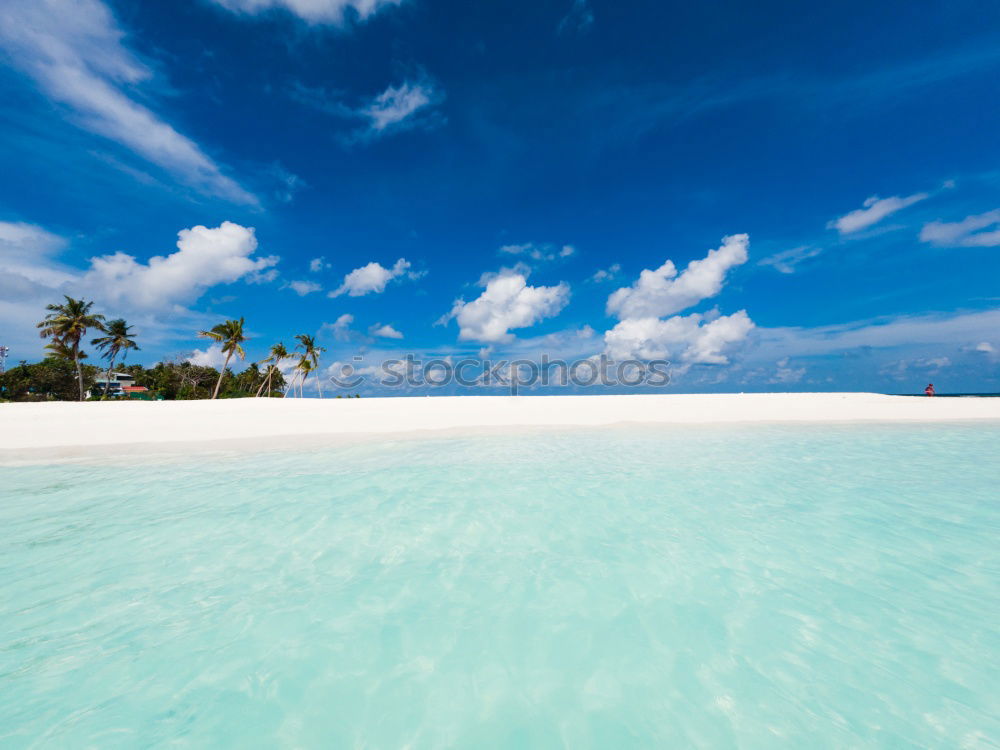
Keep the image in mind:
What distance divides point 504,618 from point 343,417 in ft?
74.7

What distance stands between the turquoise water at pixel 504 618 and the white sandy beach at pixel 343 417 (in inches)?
436

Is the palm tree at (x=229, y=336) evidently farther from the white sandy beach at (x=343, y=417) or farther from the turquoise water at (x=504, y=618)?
the turquoise water at (x=504, y=618)

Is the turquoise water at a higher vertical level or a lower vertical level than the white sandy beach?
lower

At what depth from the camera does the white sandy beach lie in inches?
711

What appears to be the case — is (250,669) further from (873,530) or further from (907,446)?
(907,446)

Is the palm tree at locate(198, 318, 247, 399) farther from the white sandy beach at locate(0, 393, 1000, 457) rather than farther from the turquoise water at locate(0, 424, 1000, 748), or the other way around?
the turquoise water at locate(0, 424, 1000, 748)

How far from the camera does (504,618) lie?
176 inches

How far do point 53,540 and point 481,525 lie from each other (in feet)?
22.9

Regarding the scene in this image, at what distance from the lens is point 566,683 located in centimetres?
353

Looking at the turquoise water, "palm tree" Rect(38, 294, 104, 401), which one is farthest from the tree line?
the turquoise water

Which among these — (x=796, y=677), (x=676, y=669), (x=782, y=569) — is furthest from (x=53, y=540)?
(x=782, y=569)

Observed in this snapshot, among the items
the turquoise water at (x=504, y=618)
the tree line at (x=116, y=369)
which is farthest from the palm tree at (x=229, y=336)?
the turquoise water at (x=504, y=618)

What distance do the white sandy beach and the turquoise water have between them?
11071mm

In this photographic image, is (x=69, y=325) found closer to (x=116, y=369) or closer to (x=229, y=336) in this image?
(x=229, y=336)
